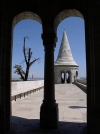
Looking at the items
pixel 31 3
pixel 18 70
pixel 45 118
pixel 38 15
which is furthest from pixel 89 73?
pixel 18 70

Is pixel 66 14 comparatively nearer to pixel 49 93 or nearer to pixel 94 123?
pixel 49 93

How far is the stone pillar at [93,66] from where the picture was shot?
13.6ft

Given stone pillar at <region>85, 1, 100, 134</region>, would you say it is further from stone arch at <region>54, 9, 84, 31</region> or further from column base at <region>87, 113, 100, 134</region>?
stone arch at <region>54, 9, 84, 31</region>

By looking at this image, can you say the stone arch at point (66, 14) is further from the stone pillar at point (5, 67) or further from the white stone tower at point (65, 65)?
the white stone tower at point (65, 65)

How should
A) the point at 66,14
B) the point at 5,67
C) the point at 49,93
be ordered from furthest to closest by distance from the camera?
the point at 66,14 < the point at 49,93 < the point at 5,67

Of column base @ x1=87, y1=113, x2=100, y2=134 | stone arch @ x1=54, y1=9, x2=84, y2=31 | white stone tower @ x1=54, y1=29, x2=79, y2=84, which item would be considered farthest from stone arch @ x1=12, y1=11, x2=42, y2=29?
white stone tower @ x1=54, y1=29, x2=79, y2=84

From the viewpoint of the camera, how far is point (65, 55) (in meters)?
36.0

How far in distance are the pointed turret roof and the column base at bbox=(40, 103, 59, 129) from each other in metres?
30.3

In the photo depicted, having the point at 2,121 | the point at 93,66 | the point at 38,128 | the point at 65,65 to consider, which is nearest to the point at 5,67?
the point at 2,121

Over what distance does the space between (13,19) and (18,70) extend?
67.4 ft

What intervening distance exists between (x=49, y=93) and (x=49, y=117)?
0.61 meters

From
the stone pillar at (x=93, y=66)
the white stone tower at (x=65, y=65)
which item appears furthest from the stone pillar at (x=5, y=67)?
the white stone tower at (x=65, y=65)

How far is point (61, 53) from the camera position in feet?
119

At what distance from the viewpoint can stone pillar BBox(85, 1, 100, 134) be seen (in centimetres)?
416
